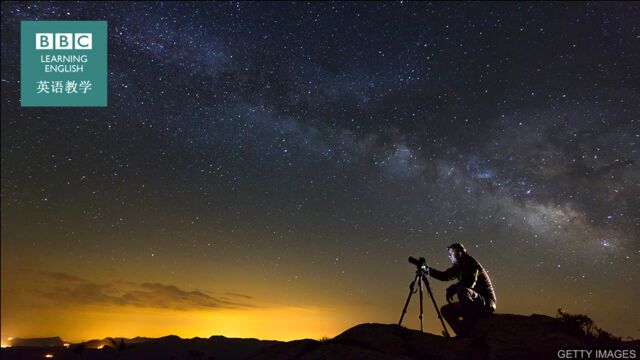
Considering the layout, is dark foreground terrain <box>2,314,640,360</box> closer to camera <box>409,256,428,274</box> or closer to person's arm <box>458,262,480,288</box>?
person's arm <box>458,262,480,288</box>

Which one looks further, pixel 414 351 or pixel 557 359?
pixel 414 351

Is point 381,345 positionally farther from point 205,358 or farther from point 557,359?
point 205,358

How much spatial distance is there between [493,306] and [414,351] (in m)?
2.22

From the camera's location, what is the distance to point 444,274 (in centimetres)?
938

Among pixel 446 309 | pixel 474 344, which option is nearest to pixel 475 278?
pixel 446 309

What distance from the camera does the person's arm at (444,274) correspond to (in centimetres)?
930

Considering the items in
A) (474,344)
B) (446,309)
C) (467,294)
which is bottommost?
(474,344)

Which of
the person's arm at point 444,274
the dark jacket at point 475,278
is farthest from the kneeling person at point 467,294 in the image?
the person's arm at point 444,274

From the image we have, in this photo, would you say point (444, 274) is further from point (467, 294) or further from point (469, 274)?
point (467, 294)

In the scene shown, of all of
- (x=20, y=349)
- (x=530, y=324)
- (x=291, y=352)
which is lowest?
(x=20, y=349)

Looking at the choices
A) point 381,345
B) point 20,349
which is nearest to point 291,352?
point 381,345

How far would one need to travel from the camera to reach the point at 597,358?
723cm

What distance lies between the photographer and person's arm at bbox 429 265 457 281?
9.30 metres

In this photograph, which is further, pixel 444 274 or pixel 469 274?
pixel 444 274
